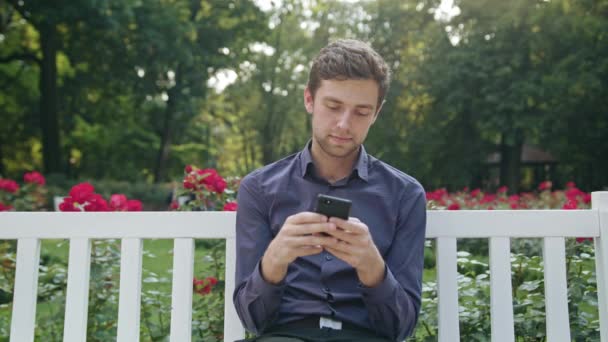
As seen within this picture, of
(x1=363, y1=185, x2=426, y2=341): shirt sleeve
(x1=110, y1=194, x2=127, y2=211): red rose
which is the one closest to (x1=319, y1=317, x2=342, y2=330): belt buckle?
(x1=363, y1=185, x2=426, y2=341): shirt sleeve

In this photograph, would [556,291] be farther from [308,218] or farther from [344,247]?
[308,218]

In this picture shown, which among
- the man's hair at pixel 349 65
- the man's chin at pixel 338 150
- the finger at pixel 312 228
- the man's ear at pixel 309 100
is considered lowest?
the finger at pixel 312 228

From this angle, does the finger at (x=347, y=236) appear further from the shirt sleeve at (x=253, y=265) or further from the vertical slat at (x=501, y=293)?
the vertical slat at (x=501, y=293)

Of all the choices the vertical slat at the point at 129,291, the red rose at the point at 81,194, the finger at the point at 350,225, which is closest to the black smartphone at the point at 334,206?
the finger at the point at 350,225

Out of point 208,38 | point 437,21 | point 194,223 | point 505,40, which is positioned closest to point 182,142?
point 208,38

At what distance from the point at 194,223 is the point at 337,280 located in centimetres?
60

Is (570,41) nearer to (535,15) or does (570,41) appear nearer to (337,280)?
(535,15)

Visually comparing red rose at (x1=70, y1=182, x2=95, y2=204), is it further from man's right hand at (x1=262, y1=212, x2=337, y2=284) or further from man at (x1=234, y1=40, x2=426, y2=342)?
man's right hand at (x1=262, y1=212, x2=337, y2=284)

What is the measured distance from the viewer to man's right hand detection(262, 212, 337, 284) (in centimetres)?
165

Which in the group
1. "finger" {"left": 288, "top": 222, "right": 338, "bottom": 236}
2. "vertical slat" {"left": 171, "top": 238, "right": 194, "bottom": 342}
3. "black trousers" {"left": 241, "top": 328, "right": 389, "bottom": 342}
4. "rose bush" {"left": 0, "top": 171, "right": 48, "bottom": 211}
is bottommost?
"black trousers" {"left": 241, "top": 328, "right": 389, "bottom": 342}

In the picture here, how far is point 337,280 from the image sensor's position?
204 centimetres

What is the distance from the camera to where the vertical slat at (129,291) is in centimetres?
226

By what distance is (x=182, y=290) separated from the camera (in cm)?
227

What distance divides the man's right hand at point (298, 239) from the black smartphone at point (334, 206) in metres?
0.03
